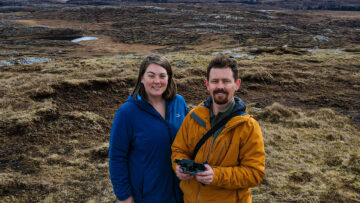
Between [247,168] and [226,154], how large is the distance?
0.20 m

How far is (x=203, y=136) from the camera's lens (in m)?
2.10

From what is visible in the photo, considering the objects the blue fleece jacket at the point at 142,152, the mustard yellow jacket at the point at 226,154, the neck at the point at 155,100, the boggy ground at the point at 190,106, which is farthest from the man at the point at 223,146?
the boggy ground at the point at 190,106

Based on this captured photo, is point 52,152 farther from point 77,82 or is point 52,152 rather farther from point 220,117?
point 220,117

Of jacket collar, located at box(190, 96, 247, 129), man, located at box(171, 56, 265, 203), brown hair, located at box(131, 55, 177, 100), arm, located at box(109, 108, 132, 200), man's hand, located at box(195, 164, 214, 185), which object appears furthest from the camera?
brown hair, located at box(131, 55, 177, 100)

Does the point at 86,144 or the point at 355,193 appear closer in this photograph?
the point at 355,193

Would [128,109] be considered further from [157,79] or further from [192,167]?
[192,167]

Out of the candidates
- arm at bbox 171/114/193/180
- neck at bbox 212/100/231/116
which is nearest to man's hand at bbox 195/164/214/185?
arm at bbox 171/114/193/180

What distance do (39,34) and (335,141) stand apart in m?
43.3

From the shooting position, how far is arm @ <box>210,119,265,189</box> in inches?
75.2

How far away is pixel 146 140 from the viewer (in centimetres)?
223

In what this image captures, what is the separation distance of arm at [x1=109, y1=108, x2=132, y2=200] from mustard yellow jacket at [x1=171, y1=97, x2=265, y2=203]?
1.46 ft

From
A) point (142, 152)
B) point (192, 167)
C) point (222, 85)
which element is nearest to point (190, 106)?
point (142, 152)

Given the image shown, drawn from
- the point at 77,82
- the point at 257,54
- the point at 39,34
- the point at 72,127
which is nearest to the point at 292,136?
the point at 72,127

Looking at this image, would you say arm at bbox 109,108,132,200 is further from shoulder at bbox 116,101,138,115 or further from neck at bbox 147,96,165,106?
neck at bbox 147,96,165,106
